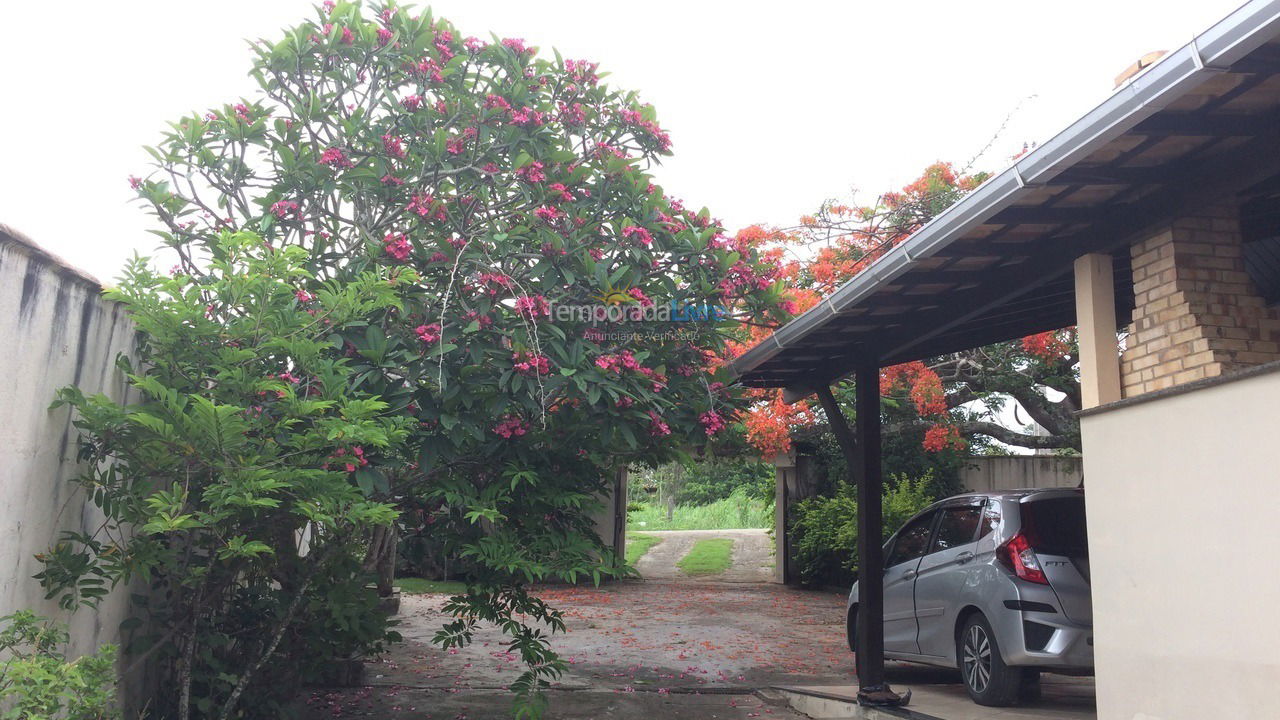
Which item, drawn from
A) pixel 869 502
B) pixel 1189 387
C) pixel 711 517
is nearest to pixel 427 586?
pixel 869 502

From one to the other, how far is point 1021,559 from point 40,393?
5.63 meters

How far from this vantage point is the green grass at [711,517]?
3192 centimetres

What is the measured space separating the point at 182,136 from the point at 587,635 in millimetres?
7733

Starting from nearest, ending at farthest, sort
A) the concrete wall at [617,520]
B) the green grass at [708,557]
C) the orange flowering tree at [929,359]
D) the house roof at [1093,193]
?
the house roof at [1093,193], the orange flowering tree at [929,359], the concrete wall at [617,520], the green grass at [708,557]

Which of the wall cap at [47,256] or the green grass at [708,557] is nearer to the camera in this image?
the wall cap at [47,256]

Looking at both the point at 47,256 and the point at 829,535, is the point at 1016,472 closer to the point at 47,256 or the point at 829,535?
the point at 829,535

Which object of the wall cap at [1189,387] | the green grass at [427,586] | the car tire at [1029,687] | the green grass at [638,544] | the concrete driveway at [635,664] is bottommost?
the concrete driveway at [635,664]

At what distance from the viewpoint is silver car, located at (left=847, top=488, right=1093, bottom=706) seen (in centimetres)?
589

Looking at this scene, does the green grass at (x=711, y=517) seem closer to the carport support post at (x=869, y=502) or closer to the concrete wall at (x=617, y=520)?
the concrete wall at (x=617, y=520)

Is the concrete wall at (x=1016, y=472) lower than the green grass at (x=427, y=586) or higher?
higher

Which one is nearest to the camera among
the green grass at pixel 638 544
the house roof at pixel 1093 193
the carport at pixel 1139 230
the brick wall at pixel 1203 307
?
the house roof at pixel 1093 193

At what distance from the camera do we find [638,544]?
82.5 ft

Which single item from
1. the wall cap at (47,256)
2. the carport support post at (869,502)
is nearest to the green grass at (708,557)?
the carport support post at (869,502)

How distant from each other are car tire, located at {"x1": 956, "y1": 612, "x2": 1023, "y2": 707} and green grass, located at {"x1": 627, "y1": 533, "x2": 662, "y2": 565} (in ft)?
51.0
